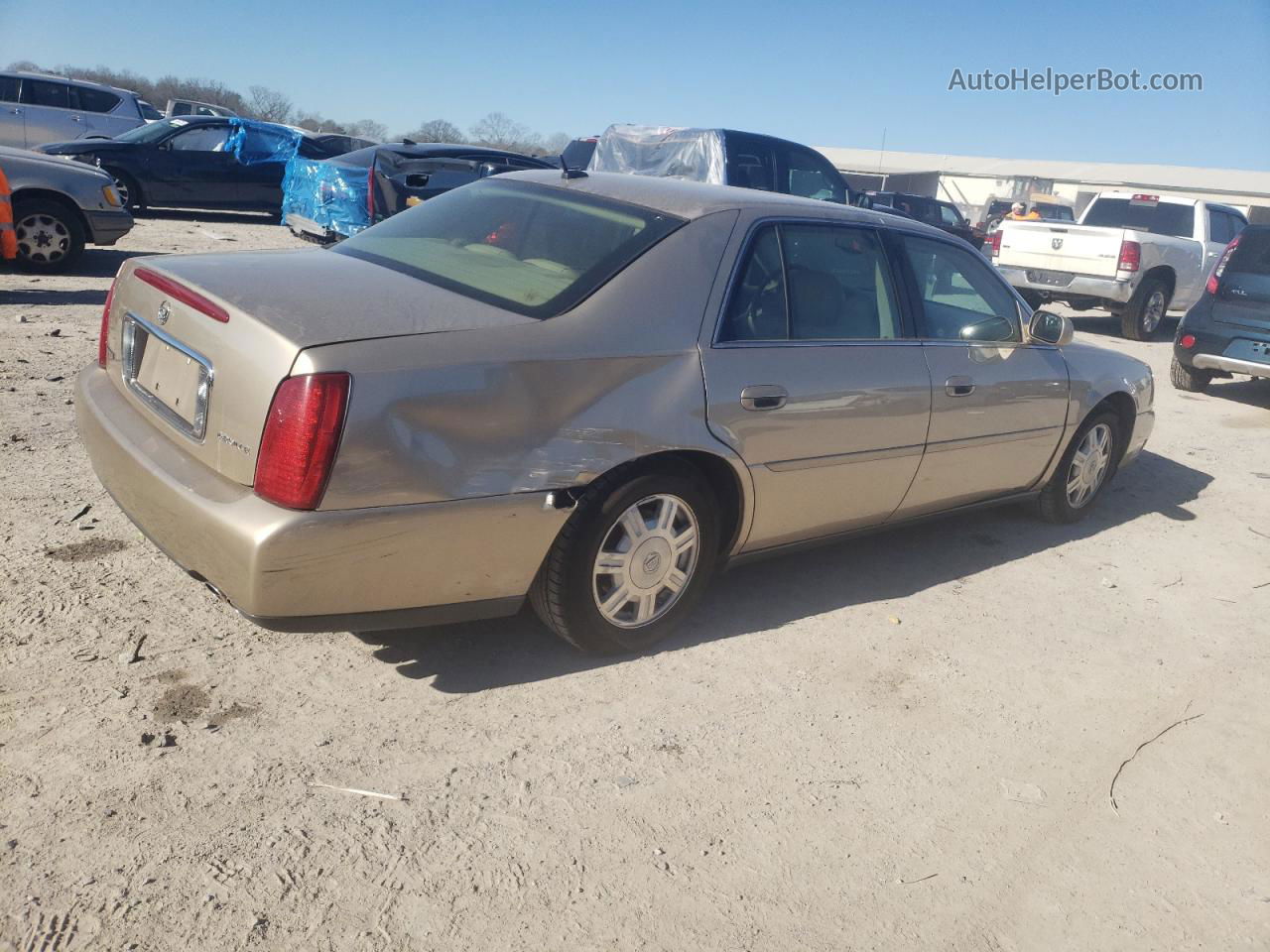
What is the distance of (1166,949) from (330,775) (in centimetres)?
215

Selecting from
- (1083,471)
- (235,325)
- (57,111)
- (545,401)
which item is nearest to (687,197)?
(545,401)

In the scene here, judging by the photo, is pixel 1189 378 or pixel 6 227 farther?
pixel 1189 378

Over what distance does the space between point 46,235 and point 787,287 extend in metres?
8.52

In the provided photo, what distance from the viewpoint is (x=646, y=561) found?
3.51 metres

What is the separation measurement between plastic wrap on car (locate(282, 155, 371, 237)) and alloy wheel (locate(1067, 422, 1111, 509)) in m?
8.45

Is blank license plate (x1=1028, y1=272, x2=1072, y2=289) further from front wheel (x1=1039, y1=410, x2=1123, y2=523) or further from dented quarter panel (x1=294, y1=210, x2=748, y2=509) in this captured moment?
dented quarter panel (x1=294, y1=210, x2=748, y2=509)

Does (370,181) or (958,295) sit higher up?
(370,181)

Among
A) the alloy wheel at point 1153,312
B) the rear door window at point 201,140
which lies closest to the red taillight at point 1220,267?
the alloy wheel at point 1153,312

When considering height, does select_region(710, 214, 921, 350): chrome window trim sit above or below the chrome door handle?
above

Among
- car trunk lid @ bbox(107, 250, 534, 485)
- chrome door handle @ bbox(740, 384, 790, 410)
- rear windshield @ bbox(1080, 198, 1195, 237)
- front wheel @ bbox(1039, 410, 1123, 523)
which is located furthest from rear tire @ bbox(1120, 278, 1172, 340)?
car trunk lid @ bbox(107, 250, 534, 485)

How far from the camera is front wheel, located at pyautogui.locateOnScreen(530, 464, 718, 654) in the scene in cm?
327

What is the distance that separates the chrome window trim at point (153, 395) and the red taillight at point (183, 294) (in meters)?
0.12

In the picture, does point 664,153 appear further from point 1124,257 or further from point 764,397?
point 764,397

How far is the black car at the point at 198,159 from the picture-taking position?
15.3 m
